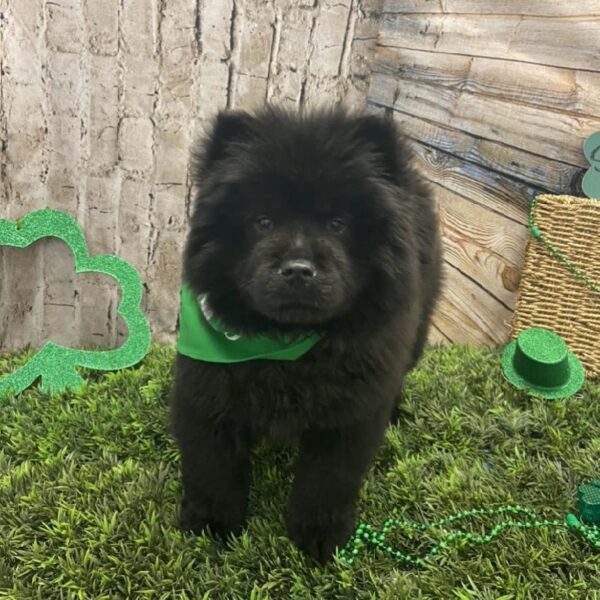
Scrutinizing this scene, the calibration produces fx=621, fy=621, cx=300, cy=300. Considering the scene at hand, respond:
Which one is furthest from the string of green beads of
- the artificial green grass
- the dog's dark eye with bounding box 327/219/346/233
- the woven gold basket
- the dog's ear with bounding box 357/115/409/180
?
the dog's dark eye with bounding box 327/219/346/233

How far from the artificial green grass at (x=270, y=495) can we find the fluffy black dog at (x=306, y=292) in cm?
14

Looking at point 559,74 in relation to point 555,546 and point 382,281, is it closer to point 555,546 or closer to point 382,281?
point 382,281

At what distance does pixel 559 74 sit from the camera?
7.76 ft

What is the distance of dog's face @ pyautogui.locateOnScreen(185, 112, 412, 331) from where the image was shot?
4.35 feet

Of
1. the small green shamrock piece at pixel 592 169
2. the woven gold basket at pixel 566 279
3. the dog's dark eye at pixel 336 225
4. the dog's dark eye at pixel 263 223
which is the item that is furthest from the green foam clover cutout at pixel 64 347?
the small green shamrock piece at pixel 592 169

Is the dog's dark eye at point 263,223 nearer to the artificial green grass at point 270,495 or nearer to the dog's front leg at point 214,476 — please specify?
the dog's front leg at point 214,476

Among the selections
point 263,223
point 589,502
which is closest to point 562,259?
point 589,502

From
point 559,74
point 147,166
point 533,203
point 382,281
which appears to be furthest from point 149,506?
point 559,74

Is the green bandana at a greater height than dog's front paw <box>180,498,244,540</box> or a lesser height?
greater

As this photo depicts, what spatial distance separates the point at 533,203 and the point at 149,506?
182 cm

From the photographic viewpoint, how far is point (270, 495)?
70.7 inches

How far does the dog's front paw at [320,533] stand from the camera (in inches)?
61.9

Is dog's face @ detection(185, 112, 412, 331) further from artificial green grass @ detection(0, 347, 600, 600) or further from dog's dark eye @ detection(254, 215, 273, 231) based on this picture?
artificial green grass @ detection(0, 347, 600, 600)

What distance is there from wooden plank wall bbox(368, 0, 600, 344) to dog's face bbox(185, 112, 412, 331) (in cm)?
134
